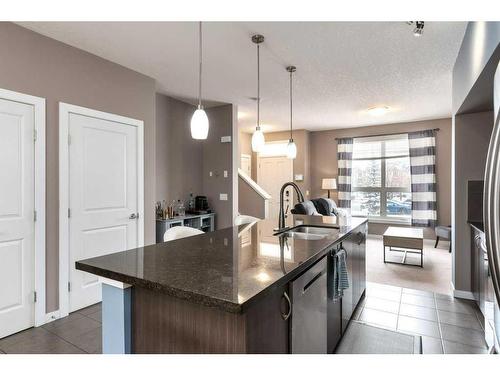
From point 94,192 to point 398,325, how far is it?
10.4 feet

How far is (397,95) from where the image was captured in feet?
14.2

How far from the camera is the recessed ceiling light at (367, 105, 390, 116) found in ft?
16.4

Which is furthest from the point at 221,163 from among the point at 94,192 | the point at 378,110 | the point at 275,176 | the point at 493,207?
the point at 493,207

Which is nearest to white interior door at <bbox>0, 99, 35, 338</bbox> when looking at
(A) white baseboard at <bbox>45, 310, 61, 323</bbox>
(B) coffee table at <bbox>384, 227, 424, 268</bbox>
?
(A) white baseboard at <bbox>45, 310, 61, 323</bbox>

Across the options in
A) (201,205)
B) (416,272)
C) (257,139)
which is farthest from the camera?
(201,205)

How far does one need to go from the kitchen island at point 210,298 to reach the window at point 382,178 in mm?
5531

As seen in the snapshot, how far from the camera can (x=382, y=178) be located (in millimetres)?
6594

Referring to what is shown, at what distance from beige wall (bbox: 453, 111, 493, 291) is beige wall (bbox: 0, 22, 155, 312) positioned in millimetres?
3673

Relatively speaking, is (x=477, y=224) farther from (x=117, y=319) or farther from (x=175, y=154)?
(x=175, y=154)

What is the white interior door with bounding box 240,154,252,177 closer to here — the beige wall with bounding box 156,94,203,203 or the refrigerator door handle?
the beige wall with bounding box 156,94,203,203

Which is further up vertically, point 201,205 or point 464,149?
point 464,149

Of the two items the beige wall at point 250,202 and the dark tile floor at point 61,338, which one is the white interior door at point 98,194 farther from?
the beige wall at point 250,202

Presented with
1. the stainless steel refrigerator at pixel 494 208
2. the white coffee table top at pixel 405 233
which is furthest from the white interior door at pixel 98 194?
the white coffee table top at pixel 405 233

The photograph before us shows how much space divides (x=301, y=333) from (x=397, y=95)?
4.15 m
